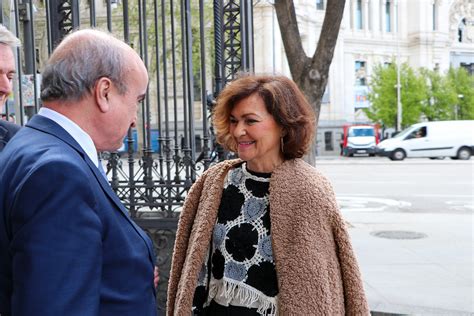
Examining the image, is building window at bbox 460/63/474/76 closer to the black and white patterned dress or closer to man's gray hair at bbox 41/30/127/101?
the black and white patterned dress

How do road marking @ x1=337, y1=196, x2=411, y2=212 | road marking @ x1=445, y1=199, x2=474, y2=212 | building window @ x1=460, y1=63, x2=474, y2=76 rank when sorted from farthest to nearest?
building window @ x1=460, y1=63, x2=474, y2=76 < road marking @ x1=337, y1=196, x2=411, y2=212 < road marking @ x1=445, y1=199, x2=474, y2=212

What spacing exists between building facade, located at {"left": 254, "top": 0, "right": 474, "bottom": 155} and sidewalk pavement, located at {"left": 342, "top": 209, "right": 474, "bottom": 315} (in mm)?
30333

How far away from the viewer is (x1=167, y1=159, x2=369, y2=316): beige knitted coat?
101 inches

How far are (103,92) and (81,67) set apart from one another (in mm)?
99

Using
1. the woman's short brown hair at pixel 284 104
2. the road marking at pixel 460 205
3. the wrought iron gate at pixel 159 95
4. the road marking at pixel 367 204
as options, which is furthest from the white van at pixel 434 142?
the woman's short brown hair at pixel 284 104

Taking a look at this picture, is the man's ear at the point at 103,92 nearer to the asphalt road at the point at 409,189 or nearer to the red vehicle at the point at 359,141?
the asphalt road at the point at 409,189

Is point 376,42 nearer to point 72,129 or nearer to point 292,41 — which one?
point 292,41

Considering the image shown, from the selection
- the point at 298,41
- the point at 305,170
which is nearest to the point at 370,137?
the point at 298,41

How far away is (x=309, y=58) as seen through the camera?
836cm

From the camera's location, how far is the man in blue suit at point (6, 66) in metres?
2.55

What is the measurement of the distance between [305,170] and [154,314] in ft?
3.84

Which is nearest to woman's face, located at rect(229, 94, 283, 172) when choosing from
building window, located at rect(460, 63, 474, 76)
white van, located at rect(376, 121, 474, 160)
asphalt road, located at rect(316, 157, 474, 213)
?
asphalt road, located at rect(316, 157, 474, 213)

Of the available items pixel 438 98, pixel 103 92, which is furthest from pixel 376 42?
pixel 103 92

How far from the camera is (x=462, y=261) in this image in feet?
23.0
